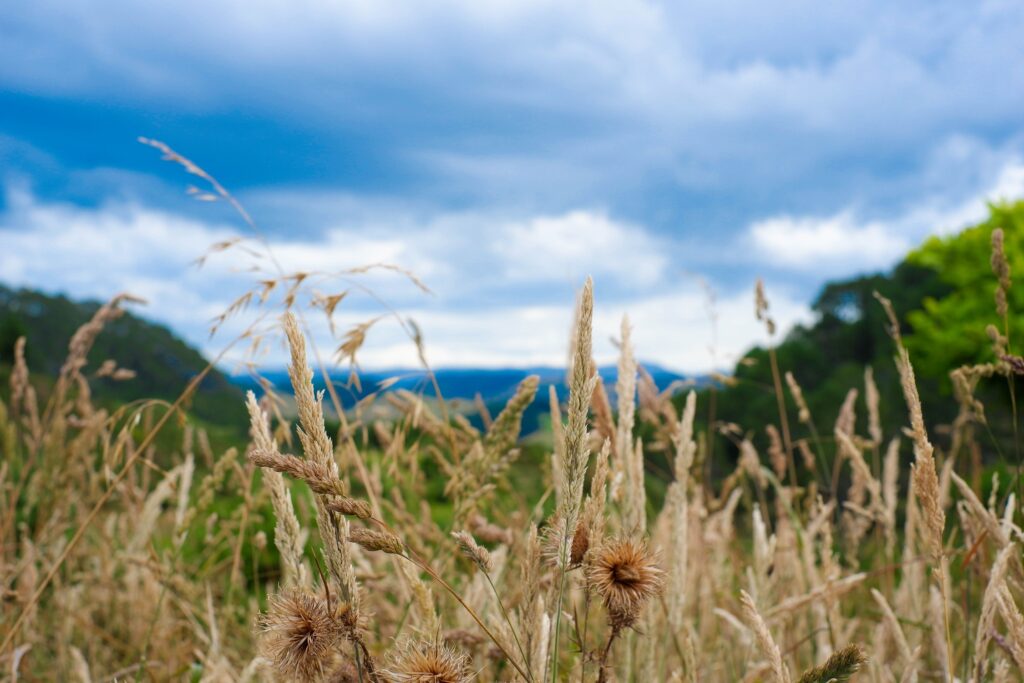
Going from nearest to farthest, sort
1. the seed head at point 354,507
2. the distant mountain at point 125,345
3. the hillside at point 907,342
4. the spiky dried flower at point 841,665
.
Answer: the seed head at point 354,507
the spiky dried flower at point 841,665
the hillside at point 907,342
the distant mountain at point 125,345

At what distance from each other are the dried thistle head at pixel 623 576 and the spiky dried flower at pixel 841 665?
0.81 feet

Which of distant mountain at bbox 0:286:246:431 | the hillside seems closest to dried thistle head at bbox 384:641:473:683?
the hillside

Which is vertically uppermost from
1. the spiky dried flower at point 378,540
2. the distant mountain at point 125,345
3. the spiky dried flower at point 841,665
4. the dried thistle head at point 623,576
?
the distant mountain at point 125,345

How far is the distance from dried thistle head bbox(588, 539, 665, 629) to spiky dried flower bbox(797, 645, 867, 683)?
0.81 ft

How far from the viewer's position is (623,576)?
35.5 inches

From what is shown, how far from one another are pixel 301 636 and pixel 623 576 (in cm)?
39

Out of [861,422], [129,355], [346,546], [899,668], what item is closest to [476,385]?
[899,668]

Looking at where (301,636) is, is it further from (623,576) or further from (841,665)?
(841,665)

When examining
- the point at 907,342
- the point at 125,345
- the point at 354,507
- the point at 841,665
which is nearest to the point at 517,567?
the point at 841,665

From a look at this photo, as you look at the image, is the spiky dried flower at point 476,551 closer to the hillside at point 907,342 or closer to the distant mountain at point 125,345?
the hillside at point 907,342

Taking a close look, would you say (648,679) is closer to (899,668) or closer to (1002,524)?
(1002,524)

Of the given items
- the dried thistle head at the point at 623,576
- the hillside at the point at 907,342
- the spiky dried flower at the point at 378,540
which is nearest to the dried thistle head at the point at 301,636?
the spiky dried flower at the point at 378,540

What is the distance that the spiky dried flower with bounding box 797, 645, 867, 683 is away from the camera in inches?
36.6

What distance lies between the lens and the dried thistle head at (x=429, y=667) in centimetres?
85
